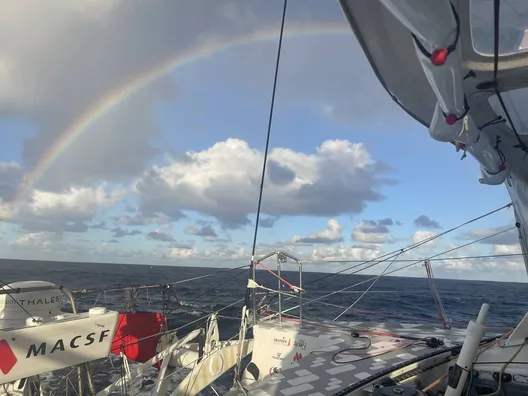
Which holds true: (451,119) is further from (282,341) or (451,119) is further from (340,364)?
(282,341)

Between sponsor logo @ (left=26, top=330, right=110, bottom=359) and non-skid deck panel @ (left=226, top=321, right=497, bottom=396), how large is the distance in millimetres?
2452

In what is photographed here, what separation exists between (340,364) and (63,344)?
13.8 ft

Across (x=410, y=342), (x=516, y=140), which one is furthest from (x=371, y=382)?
(x=516, y=140)

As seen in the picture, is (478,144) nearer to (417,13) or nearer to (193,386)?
(417,13)

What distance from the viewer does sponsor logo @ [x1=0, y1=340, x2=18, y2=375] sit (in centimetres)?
512

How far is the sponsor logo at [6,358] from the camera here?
5.12 metres

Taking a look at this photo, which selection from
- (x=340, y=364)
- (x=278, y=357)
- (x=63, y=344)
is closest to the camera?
(x=63, y=344)

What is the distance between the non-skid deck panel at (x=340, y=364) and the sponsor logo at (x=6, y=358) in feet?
9.86

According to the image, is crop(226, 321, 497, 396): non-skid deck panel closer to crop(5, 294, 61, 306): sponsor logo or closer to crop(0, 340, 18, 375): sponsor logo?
crop(0, 340, 18, 375): sponsor logo

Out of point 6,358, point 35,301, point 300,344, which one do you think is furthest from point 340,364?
point 35,301

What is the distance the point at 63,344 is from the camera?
5.72 meters

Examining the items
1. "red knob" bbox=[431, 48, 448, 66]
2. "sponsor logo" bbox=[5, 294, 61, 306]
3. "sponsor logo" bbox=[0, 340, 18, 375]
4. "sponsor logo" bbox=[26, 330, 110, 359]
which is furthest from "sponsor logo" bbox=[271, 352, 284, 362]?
"red knob" bbox=[431, 48, 448, 66]

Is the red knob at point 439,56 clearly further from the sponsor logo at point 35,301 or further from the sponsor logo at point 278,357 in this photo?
the sponsor logo at point 35,301

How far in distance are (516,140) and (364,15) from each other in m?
3.63
